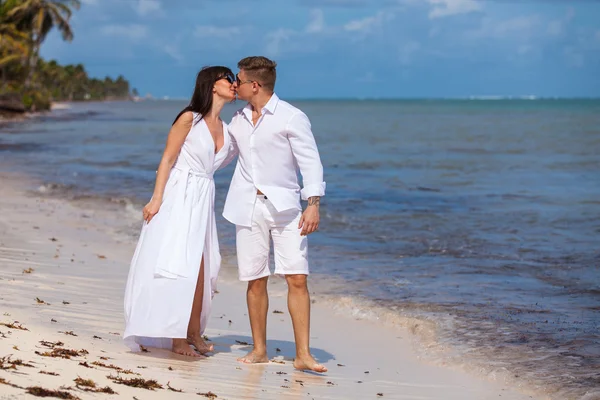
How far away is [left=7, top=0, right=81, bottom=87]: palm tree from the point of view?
226 ft

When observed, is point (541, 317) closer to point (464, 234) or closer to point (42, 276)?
point (42, 276)

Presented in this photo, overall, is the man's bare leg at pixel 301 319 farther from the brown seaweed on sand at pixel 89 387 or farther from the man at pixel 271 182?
the brown seaweed on sand at pixel 89 387

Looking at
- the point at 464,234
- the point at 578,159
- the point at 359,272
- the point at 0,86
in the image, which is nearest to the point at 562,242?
the point at 464,234

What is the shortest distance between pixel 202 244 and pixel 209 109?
0.85 metres

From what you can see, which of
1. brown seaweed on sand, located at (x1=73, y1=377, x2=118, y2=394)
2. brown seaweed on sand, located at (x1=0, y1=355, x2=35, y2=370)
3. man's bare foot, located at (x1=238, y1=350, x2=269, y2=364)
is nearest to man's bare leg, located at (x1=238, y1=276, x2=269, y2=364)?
man's bare foot, located at (x1=238, y1=350, x2=269, y2=364)

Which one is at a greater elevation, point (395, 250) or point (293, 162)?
point (293, 162)

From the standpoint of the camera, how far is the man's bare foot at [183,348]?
18.7 ft

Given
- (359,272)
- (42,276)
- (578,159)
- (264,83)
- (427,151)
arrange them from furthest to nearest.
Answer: (427,151) < (578,159) < (359,272) < (42,276) < (264,83)

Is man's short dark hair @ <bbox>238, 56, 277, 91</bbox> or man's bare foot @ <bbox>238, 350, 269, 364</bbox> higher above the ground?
man's short dark hair @ <bbox>238, 56, 277, 91</bbox>

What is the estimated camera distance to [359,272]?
1003cm

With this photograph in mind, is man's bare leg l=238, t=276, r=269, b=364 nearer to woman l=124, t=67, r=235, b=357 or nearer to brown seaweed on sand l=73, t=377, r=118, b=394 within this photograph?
woman l=124, t=67, r=235, b=357

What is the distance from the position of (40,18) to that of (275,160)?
68.7 meters

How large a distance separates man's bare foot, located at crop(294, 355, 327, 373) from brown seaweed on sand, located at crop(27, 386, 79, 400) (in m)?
1.94

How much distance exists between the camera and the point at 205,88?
5.57 metres
